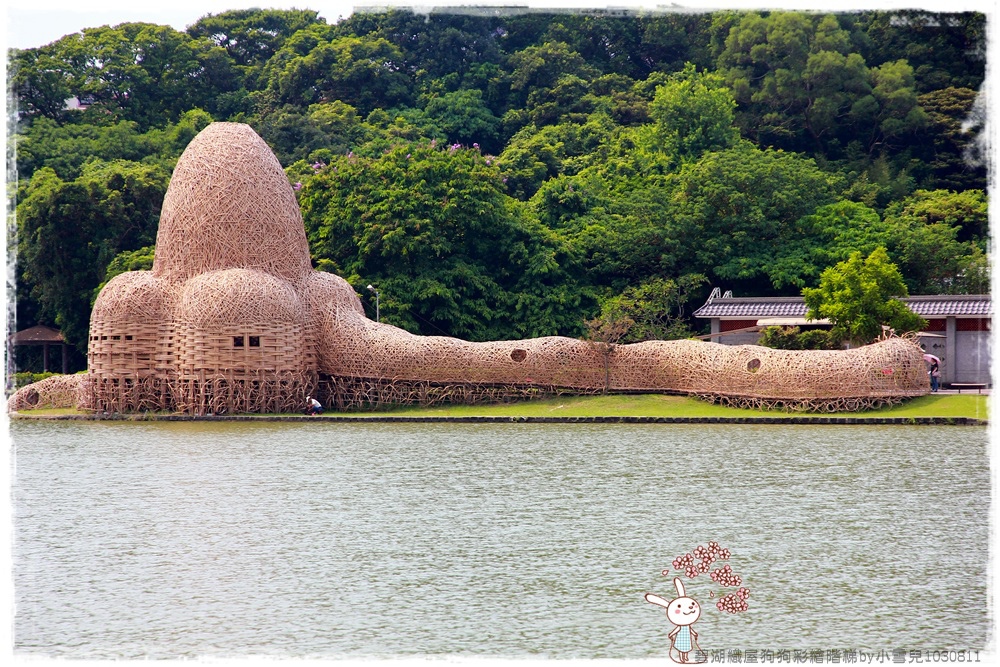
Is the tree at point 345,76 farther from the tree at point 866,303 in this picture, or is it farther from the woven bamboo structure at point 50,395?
the tree at point 866,303

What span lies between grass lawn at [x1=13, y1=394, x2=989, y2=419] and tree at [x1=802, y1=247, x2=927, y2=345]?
11.4 ft

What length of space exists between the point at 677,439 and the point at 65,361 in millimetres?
27890

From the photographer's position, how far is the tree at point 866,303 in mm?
36250

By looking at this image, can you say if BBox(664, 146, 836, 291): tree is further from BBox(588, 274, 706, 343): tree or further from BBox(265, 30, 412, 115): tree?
BBox(265, 30, 412, 115): tree

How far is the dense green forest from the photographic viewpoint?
143ft

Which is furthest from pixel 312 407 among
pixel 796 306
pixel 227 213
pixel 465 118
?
pixel 465 118

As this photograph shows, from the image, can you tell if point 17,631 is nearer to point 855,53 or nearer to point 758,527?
point 758,527

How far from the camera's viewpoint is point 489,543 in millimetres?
17938

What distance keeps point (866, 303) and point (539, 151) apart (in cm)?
2172

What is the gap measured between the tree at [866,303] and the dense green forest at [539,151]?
515 centimetres

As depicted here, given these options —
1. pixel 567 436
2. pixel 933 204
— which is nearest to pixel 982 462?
pixel 567 436

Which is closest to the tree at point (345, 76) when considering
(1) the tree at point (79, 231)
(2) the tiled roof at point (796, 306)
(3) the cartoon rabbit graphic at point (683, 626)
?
(1) the tree at point (79, 231)

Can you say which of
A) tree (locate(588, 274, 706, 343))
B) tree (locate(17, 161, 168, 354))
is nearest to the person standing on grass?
tree (locate(588, 274, 706, 343))

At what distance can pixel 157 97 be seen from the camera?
5938 centimetres
